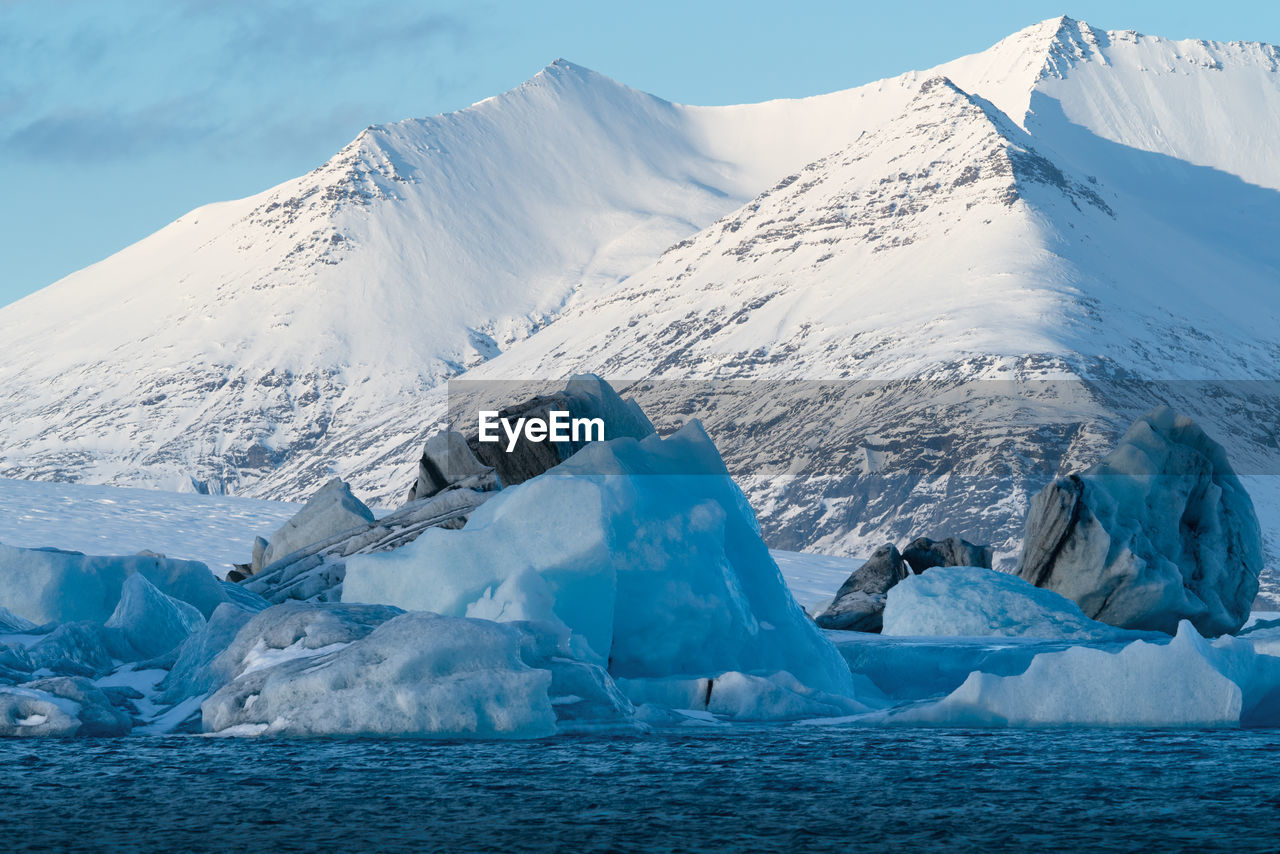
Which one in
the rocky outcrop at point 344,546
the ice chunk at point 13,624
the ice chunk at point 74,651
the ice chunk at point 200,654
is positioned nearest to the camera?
the ice chunk at point 200,654

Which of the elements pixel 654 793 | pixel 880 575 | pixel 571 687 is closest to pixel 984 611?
pixel 880 575

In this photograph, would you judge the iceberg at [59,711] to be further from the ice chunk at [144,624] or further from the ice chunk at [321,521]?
the ice chunk at [321,521]

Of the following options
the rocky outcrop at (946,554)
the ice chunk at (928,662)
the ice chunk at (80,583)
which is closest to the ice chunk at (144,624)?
the ice chunk at (80,583)

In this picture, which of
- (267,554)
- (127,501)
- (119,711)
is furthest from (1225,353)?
(119,711)

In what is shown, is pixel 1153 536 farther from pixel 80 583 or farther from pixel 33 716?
pixel 33 716

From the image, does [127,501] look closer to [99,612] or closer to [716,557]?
[99,612]
